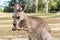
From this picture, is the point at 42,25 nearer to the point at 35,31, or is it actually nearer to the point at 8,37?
the point at 35,31

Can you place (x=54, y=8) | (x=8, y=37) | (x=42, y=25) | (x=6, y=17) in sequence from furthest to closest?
(x=54, y=8)
(x=6, y=17)
(x=8, y=37)
(x=42, y=25)

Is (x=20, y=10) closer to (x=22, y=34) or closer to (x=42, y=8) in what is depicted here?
(x=22, y=34)

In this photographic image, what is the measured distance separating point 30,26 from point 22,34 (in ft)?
19.0

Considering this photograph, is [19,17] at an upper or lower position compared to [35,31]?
upper

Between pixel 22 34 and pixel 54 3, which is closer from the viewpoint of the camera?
pixel 22 34

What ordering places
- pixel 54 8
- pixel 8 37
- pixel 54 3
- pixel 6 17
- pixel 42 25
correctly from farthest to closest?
pixel 54 3, pixel 54 8, pixel 6 17, pixel 8 37, pixel 42 25

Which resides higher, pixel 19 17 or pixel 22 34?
pixel 19 17

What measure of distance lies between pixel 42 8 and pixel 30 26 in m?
20.7

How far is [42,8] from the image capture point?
1031 inches

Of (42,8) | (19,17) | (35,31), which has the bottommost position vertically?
(42,8)

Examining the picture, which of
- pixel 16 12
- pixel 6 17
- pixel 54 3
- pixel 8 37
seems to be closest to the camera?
pixel 16 12

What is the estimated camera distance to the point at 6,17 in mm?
17234

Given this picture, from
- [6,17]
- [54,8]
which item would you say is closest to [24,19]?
[6,17]

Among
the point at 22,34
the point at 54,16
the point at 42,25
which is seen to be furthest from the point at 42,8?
the point at 42,25
